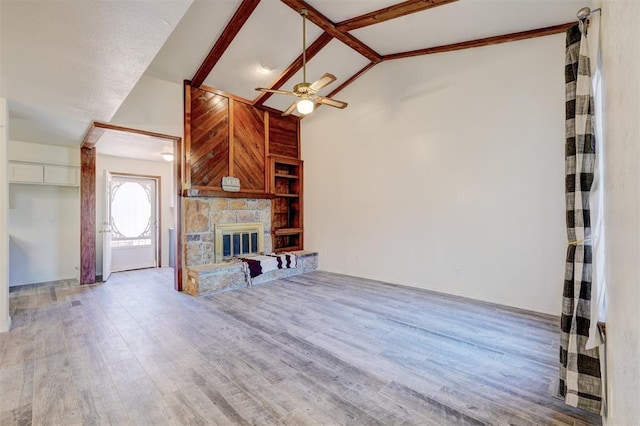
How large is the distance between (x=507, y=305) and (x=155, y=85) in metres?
6.11

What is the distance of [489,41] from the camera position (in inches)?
156

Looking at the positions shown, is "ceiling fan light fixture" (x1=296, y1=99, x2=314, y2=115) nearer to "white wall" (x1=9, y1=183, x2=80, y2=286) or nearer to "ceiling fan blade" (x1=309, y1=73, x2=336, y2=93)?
"ceiling fan blade" (x1=309, y1=73, x2=336, y2=93)

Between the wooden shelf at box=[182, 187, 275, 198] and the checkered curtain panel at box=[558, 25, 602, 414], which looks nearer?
the checkered curtain panel at box=[558, 25, 602, 414]

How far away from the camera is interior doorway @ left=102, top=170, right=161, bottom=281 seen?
659 centimetres

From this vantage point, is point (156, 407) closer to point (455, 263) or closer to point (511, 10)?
point (455, 263)

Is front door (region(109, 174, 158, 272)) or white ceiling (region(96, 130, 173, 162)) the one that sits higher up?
white ceiling (region(96, 130, 173, 162))

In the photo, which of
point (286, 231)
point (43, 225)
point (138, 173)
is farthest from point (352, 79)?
point (43, 225)

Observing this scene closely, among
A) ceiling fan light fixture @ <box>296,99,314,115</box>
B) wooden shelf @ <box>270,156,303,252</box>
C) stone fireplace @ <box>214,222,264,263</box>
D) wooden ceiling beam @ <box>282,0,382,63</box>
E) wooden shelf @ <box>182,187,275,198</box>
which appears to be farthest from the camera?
wooden shelf @ <box>270,156,303,252</box>

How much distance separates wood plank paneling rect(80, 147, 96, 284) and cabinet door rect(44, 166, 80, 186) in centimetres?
24

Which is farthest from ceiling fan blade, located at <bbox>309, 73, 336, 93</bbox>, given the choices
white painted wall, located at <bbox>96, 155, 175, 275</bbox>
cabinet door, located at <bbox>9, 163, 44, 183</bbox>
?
cabinet door, located at <bbox>9, 163, 44, 183</bbox>

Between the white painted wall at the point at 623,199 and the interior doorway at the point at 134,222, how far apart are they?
→ 304 inches

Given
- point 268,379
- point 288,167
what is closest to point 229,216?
point 288,167

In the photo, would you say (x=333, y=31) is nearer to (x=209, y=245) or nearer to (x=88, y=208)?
(x=209, y=245)

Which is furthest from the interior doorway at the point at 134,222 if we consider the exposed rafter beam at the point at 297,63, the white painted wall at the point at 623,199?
the white painted wall at the point at 623,199
